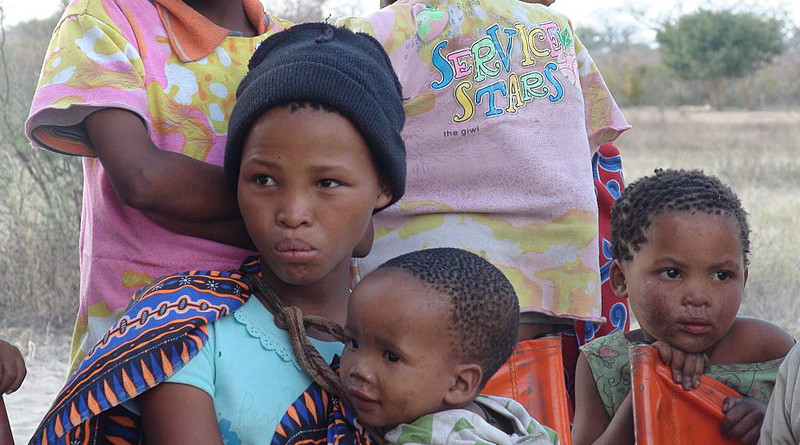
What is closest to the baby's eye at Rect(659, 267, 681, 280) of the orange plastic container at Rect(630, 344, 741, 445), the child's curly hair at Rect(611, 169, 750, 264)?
the child's curly hair at Rect(611, 169, 750, 264)

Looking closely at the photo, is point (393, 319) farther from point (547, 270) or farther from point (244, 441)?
point (547, 270)

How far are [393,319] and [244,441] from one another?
1.19ft

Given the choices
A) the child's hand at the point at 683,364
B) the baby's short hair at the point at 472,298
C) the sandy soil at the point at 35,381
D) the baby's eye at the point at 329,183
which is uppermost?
the baby's eye at the point at 329,183

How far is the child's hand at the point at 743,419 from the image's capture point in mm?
2482

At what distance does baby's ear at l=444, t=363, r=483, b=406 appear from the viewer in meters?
2.07

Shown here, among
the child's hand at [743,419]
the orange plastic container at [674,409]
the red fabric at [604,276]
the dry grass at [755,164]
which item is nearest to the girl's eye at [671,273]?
the orange plastic container at [674,409]

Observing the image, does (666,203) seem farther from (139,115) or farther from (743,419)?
(139,115)

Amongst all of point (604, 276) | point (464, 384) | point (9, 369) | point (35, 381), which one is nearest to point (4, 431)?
point (9, 369)

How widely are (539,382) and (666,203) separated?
567 mm

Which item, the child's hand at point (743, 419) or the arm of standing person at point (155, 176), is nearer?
the arm of standing person at point (155, 176)

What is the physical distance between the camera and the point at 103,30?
224 cm

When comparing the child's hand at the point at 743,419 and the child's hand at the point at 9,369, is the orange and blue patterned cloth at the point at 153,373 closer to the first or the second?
the child's hand at the point at 9,369

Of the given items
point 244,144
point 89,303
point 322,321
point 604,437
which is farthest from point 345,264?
point 604,437

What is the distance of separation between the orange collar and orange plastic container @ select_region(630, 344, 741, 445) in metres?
1.30
